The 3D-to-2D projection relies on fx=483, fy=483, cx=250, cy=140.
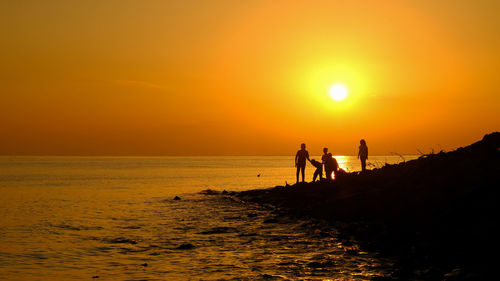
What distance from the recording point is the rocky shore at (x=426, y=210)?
42.9 ft

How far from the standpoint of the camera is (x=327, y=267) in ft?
46.2

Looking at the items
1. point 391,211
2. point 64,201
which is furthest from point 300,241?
point 64,201

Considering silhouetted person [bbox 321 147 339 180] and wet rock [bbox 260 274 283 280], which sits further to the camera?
silhouetted person [bbox 321 147 339 180]

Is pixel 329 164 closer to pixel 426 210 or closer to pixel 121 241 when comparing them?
pixel 426 210

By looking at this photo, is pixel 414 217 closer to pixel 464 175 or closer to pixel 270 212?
pixel 464 175

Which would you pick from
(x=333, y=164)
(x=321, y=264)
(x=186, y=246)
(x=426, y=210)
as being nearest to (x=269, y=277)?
(x=321, y=264)

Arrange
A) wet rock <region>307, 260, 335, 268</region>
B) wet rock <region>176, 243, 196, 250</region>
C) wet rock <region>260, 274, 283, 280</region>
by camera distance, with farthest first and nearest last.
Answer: wet rock <region>176, 243, 196, 250</region> < wet rock <region>307, 260, 335, 268</region> < wet rock <region>260, 274, 283, 280</region>

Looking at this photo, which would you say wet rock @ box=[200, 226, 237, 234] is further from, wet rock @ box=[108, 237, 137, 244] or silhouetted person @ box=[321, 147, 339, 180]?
silhouetted person @ box=[321, 147, 339, 180]

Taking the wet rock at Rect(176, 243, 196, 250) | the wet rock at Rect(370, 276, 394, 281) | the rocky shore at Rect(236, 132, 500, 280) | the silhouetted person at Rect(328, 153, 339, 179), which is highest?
the silhouetted person at Rect(328, 153, 339, 179)

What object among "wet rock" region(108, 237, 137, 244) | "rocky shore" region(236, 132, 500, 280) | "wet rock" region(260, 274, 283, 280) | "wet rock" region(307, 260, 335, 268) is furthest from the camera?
"wet rock" region(108, 237, 137, 244)

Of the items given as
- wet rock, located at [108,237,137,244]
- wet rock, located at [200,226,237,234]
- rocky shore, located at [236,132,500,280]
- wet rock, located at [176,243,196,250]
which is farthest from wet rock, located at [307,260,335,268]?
wet rock, located at [108,237,137,244]

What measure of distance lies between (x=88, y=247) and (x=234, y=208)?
13.9m

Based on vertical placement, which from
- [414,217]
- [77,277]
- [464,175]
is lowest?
[77,277]

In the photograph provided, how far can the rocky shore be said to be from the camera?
13.1m
